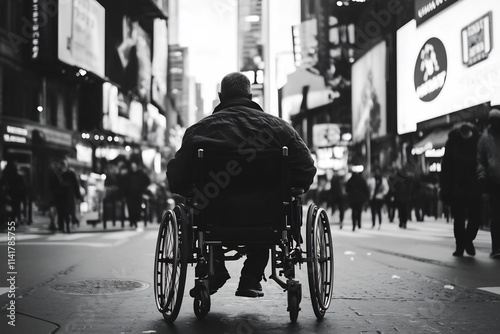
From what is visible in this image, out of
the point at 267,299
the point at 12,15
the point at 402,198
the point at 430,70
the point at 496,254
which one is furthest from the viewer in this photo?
the point at 12,15

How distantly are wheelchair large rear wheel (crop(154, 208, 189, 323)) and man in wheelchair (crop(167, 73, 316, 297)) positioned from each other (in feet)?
0.58

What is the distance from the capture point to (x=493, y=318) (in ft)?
16.2

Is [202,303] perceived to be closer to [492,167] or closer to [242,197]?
[242,197]

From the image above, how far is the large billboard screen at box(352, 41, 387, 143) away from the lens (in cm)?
4638

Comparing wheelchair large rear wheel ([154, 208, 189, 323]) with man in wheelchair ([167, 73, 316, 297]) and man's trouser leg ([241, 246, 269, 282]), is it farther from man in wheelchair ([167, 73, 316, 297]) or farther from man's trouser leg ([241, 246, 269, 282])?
man's trouser leg ([241, 246, 269, 282])

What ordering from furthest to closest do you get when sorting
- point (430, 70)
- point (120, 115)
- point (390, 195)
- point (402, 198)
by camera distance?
point (120, 115), point (390, 195), point (430, 70), point (402, 198)

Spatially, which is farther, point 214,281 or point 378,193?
point 378,193

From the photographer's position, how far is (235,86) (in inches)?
207

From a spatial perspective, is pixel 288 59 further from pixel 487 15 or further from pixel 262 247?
pixel 262 247

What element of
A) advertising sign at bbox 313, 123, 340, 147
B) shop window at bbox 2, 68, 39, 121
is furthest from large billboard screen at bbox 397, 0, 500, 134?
advertising sign at bbox 313, 123, 340, 147

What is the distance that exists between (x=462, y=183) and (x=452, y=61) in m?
11.8

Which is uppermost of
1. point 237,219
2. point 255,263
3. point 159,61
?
point 159,61

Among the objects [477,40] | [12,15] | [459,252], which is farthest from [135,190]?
[12,15]

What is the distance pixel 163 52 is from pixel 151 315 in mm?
60957
